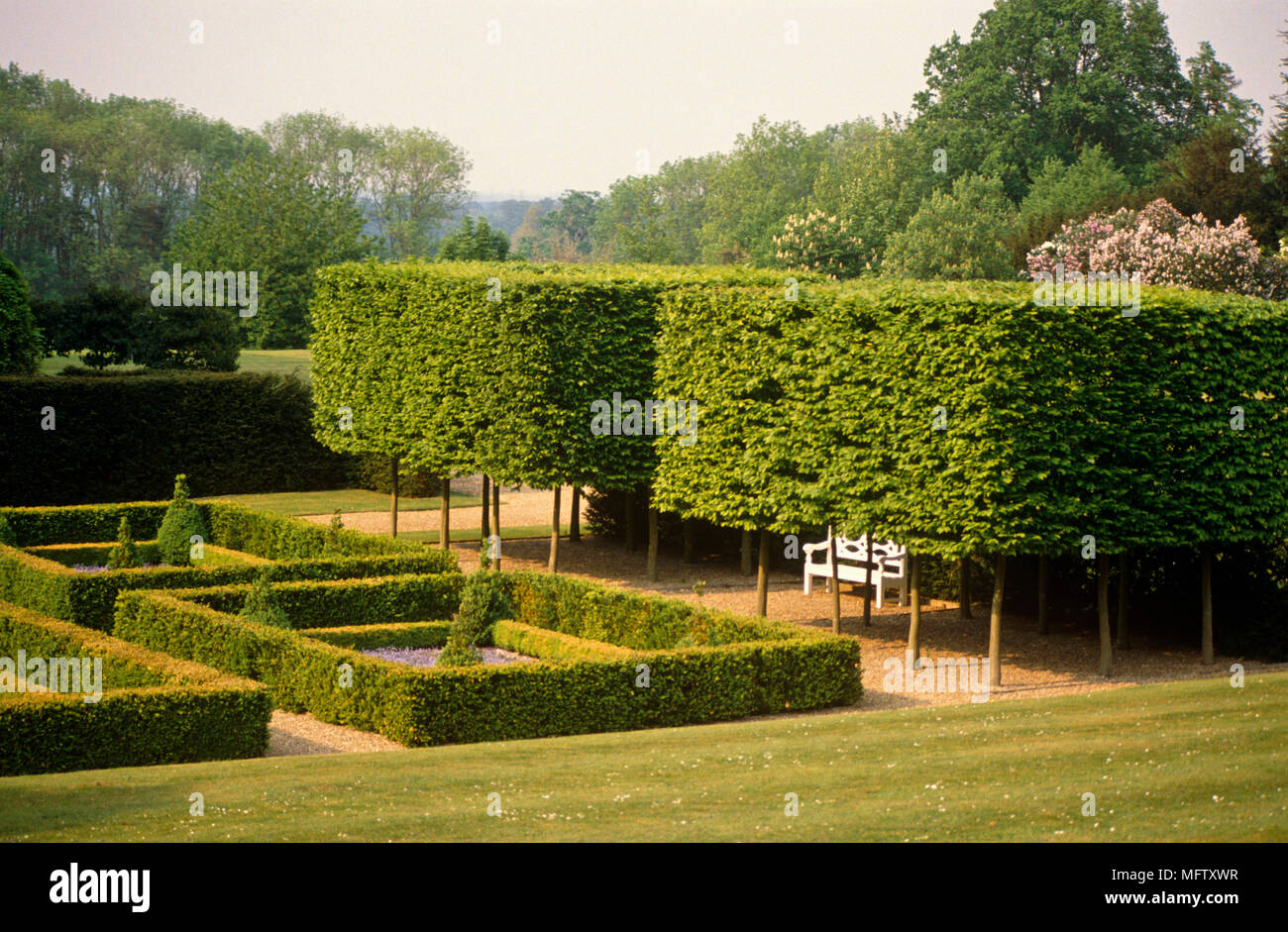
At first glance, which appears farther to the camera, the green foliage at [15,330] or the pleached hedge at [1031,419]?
the green foliage at [15,330]

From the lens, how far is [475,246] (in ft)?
190

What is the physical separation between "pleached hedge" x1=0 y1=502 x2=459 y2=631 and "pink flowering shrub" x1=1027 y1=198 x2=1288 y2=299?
34.4 metres

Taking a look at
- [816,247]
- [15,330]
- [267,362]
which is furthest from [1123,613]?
[816,247]

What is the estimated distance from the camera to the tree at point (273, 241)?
68.1 m

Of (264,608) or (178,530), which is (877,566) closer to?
(264,608)

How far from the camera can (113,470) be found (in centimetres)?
3662

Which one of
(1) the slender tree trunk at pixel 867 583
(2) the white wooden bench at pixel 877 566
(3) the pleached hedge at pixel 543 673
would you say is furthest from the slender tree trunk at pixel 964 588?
(3) the pleached hedge at pixel 543 673

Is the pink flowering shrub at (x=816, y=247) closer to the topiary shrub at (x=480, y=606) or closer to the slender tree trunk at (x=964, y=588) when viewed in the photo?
the slender tree trunk at (x=964, y=588)

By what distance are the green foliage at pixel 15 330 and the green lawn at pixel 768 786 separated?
1194 inches

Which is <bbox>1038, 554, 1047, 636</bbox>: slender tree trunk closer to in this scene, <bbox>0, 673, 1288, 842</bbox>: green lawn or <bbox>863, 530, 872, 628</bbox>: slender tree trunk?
<bbox>863, 530, 872, 628</bbox>: slender tree trunk

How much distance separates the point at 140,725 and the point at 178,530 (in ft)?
45.0

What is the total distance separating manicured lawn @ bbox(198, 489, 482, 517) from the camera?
36375mm

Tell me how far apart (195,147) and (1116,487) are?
111m
